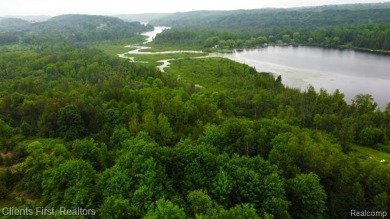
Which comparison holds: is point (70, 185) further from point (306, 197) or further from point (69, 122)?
point (306, 197)

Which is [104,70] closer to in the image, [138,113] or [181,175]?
[138,113]

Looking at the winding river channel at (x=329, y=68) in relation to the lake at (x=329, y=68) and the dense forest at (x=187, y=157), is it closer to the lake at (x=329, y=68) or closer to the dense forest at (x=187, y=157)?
the lake at (x=329, y=68)

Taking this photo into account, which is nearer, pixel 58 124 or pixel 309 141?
pixel 309 141

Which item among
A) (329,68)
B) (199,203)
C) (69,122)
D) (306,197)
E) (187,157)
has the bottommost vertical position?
(329,68)

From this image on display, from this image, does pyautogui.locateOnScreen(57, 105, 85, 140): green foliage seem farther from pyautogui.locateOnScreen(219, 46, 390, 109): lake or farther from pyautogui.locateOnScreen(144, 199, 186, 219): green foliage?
pyautogui.locateOnScreen(219, 46, 390, 109): lake

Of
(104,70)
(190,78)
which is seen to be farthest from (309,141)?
(104,70)

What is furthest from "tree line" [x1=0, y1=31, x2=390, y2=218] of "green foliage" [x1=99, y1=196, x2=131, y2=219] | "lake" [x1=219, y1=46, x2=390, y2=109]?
"lake" [x1=219, y1=46, x2=390, y2=109]

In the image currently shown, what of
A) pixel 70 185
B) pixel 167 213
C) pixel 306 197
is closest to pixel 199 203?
pixel 167 213
